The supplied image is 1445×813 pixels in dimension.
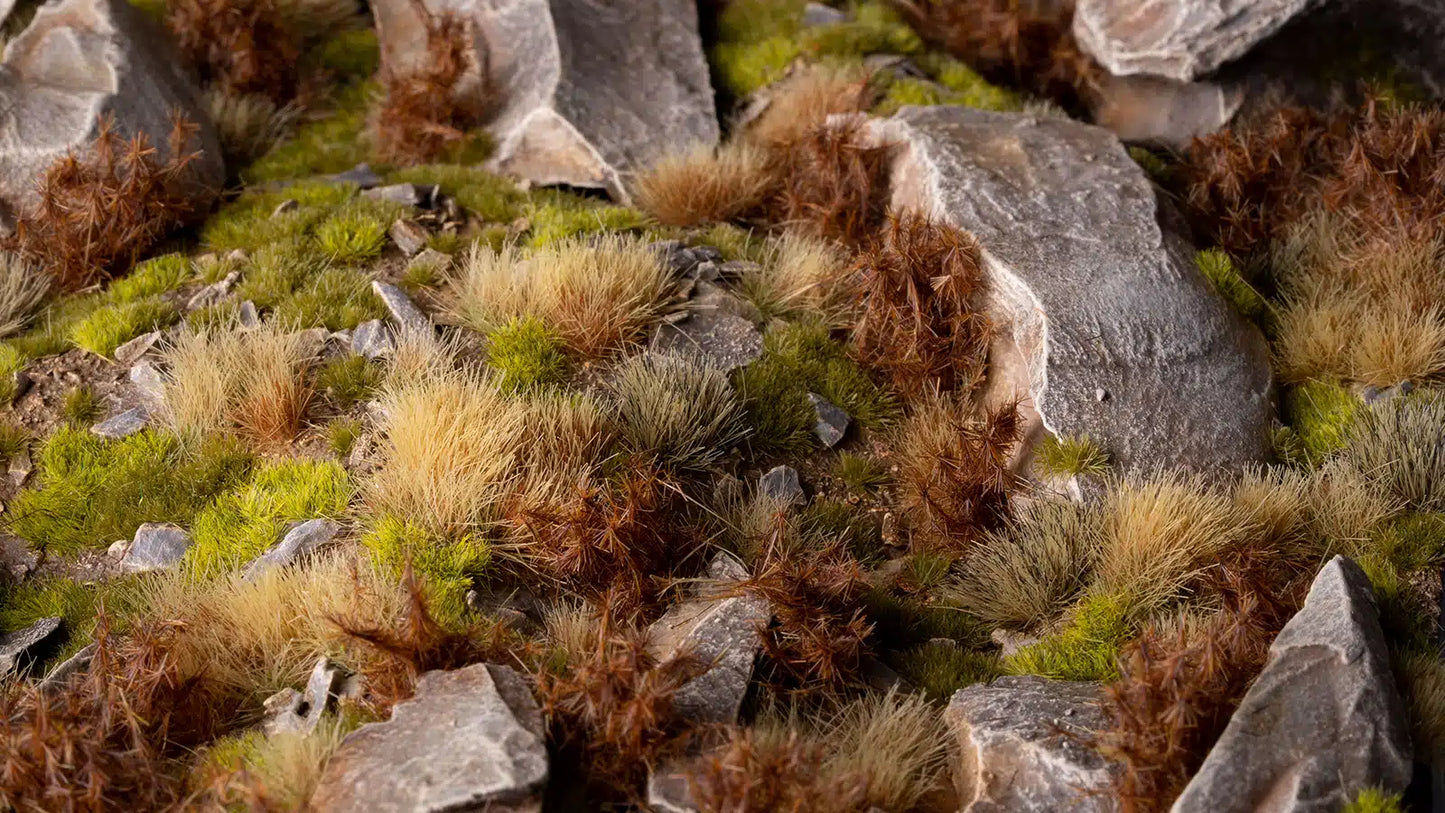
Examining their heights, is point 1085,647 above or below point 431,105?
below

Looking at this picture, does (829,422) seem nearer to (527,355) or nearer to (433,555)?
(527,355)

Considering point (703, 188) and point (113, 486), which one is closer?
point (113, 486)

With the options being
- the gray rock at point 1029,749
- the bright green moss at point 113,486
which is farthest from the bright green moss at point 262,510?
the gray rock at point 1029,749

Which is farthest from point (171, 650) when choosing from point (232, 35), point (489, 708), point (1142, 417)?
point (232, 35)

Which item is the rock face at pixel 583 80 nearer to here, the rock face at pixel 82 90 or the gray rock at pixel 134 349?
the rock face at pixel 82 90

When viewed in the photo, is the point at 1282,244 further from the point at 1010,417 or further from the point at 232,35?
the point at 232,35

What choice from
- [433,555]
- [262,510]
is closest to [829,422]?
[433,555]

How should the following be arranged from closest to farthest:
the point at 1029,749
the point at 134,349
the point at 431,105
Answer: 1. the point at 1029,749
2. the point at 134,349
3. the point at 431,105

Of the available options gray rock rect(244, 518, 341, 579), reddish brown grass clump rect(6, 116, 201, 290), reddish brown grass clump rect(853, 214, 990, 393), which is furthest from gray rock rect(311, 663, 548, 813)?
reddish brown grass clump rect(6, 116, 201, 290)
